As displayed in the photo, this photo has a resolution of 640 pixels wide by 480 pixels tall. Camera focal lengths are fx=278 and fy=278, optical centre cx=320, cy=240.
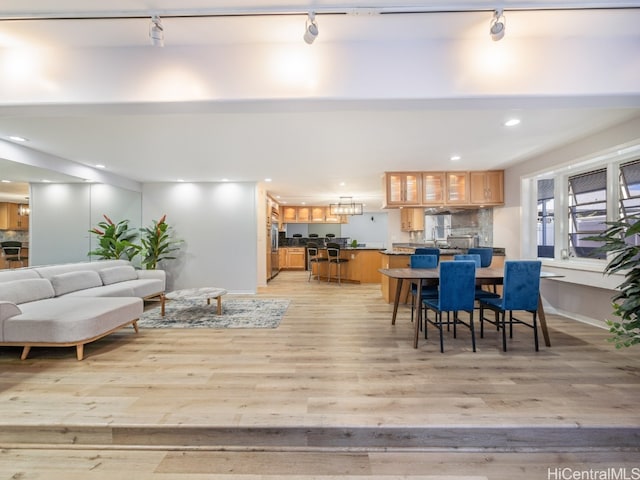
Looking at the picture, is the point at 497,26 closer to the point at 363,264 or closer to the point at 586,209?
the point at 586,209

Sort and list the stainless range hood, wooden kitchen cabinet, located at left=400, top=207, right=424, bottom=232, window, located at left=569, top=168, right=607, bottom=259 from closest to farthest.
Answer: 1. window, located at left=569, top=168, right=607, bottom=259
2. the stainless range hood
3. wooden kitchen cabinet, located at left=400, top=207, right=424, bottom=232

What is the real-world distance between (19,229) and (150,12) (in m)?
4.76

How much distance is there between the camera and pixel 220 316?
4203 mm

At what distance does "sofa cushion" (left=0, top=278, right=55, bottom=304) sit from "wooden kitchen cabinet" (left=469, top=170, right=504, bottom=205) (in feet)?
22.1

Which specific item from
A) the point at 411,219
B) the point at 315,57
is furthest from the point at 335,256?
the point at 315,57

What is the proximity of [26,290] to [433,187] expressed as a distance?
618 cm

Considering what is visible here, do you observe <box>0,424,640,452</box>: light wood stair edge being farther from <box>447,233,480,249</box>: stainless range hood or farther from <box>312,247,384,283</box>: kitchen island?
<box>312,247,384,283</box>: kitchen island

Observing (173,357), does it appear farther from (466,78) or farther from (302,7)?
(466,78)

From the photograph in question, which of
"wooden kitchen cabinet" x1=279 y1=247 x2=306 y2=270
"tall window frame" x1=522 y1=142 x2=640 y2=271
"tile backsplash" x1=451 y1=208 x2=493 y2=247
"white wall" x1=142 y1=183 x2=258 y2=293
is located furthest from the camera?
"wooden kitchen cabinet" x1=279 y1=247 x2=306 y2=270

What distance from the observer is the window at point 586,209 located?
3.62m

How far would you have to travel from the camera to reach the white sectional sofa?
8.71ft

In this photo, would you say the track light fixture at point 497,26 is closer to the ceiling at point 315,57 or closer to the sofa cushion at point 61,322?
the ceiling at point 315,57

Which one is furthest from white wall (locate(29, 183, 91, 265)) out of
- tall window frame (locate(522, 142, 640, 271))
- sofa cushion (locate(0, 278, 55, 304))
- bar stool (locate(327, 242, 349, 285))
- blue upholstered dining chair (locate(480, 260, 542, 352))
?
tall window frame (locate(522, 142, 640, 271))

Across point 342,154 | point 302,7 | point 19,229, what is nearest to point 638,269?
point 302,7
